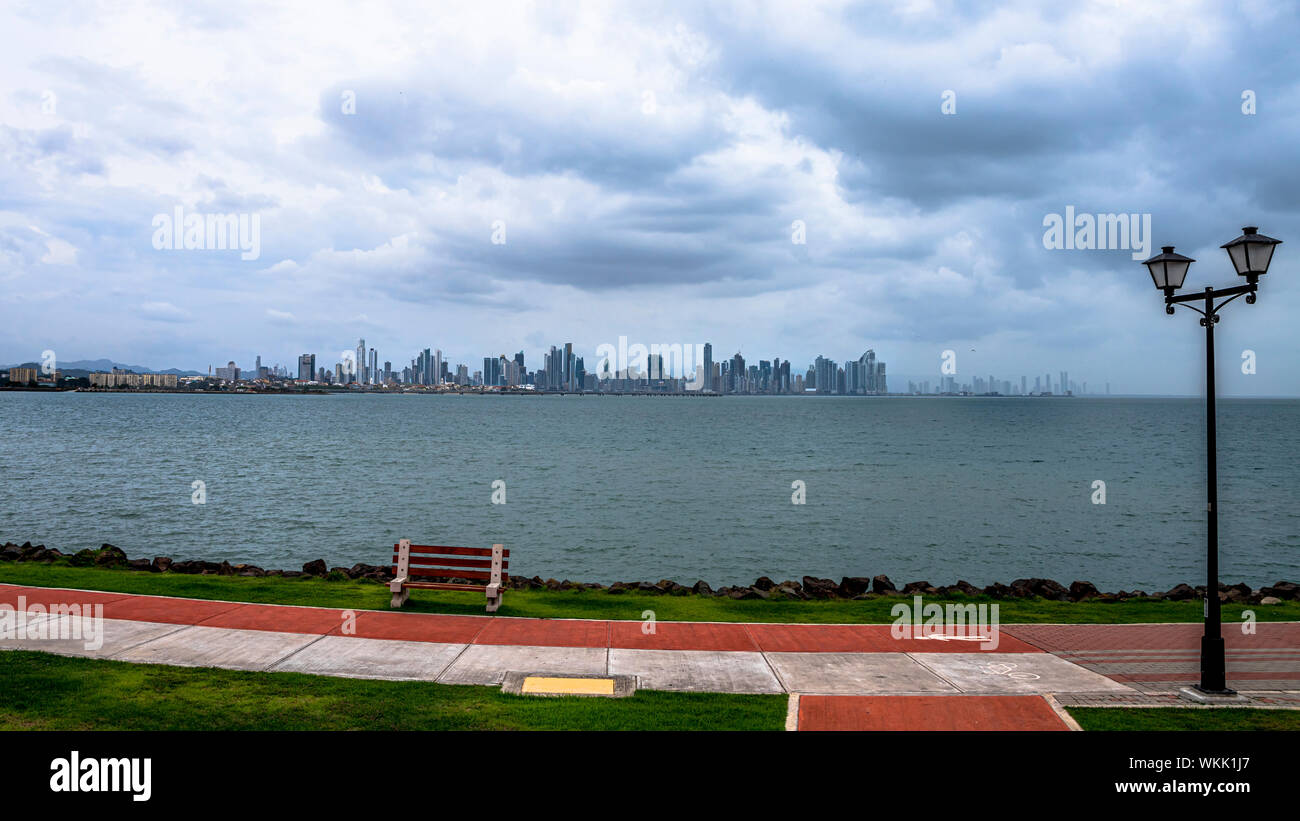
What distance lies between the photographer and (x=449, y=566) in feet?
47.0

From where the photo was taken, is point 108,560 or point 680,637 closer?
point 680,637

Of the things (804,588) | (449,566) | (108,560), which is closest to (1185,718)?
(804,588)

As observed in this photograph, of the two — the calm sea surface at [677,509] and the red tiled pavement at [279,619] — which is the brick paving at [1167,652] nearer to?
the red tiled pavement at [279,619]

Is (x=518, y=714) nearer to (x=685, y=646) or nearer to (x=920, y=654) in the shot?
(x=685, y=646)

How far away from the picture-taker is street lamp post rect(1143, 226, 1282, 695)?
973 cm

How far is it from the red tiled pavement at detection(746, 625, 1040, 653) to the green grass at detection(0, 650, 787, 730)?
2796mm

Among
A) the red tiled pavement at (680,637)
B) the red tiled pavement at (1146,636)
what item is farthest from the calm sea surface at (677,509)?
the red tiled pavement at (1146,636)

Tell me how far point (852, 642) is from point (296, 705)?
7.88 metres

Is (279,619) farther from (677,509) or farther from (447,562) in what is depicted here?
(677,509)

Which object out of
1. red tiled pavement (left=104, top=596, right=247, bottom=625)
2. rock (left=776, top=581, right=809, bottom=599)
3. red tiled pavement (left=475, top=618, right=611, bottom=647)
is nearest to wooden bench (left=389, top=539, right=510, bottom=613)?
red tiled pavement (left=475, top=618, right=611, bottom=647)

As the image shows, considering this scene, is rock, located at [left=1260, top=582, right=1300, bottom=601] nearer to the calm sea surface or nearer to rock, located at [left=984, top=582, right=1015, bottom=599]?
the calm sea surface
